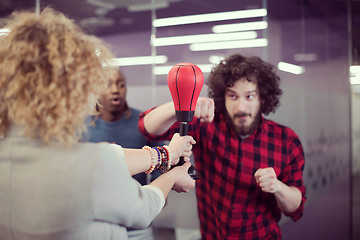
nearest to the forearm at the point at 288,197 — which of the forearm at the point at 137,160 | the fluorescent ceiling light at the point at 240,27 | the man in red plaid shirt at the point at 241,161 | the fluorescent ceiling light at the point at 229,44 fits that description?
the man in red plaid shirt at the point at 241,161

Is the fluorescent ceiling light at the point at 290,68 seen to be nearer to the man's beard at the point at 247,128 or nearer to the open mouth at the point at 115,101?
the man's beard at the point at 247,128

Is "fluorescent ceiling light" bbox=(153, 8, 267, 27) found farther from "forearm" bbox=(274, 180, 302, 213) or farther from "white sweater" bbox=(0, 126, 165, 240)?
"white sweater" bbox=(0, 126, 165, 240)

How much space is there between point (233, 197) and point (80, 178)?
1.20 metres

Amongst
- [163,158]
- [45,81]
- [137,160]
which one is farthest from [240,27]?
[45,81]

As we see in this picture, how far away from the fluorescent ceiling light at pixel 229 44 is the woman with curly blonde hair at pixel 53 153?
225 centimetres

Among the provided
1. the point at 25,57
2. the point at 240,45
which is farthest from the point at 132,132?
the point at 25,57

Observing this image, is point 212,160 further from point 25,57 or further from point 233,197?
point 25,57

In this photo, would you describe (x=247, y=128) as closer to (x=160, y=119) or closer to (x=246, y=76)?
(x=246, y=76)

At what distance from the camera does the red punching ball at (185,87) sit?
136 centimetres

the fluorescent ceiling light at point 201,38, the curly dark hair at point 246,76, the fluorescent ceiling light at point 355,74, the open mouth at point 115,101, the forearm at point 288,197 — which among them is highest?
the fluorescent ceiling light at point 201,38

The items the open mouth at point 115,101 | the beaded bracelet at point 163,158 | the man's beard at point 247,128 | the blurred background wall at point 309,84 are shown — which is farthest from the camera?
the blurred background wall at point 309,84

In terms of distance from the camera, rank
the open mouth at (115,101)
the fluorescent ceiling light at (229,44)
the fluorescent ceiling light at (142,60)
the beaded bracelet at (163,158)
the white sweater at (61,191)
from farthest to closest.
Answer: the fluorescent ceiling light at (142,60) → the fluorescent ceiling light at (229,44) → the open mouth at (115,101) → the beaded bracelet at (163,158) → the white sweater at (61,191)

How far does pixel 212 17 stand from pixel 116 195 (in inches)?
101

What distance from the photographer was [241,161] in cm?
204
